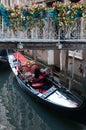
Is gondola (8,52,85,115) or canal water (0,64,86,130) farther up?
gondola (8,52,85,115)

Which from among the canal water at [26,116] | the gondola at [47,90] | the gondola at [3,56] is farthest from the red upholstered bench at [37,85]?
the gondola at [3,56]

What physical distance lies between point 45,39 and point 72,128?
263 cm

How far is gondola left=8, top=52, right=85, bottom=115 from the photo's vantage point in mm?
11445

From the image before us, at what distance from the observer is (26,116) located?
41.1ft

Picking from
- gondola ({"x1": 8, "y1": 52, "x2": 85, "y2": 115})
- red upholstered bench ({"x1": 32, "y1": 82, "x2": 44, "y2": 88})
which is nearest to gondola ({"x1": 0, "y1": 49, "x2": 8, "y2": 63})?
gondola ({"x1": 8, "y1": 52, "x2": 85, "y2": 115})

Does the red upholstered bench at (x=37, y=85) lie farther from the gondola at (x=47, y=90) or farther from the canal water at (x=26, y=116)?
the canal water at (x=26, y=116)

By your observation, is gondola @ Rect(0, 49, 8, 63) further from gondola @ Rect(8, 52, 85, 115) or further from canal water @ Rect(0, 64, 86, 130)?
canal water @ Rect(0, 64, 86, 130)

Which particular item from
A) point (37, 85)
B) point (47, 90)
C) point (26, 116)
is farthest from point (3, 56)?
point (26, 116)

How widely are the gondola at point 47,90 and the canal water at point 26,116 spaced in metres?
0.30

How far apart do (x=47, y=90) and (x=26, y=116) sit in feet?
3.71

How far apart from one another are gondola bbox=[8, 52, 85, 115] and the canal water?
0.30 metres

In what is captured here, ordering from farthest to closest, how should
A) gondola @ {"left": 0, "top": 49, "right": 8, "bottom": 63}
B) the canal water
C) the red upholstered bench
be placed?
gondola @ {"left": 0, "top": 49, "right": 8, "bottom": 63} < the red upholstered bench < the canal water

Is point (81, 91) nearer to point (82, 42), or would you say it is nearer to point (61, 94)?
point (61, 94)

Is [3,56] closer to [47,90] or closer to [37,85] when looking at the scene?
[37,85]
